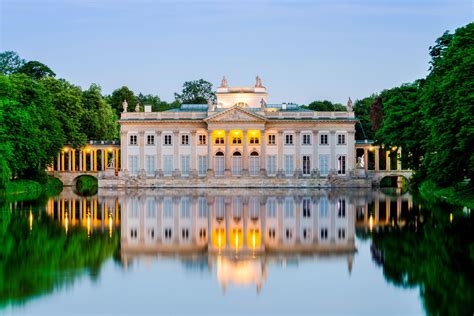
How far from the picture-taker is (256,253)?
2859 centimetres

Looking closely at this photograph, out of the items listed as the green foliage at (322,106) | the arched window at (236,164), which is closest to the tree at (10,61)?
the arched window at (236,164)

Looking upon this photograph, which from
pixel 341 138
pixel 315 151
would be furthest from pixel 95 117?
pixel 341 138

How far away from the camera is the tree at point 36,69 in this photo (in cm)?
9956

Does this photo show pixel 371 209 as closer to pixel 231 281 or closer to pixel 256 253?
pixel 256 253

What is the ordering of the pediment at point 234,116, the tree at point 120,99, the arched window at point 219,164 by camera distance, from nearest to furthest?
the pediment at point 234,116 → the arched window at point 219,164 → the tree at point 120,99

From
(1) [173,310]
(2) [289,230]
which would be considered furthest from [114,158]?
(1) [173,310]

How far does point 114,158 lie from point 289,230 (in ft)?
203

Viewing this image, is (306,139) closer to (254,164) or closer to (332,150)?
(332,150)

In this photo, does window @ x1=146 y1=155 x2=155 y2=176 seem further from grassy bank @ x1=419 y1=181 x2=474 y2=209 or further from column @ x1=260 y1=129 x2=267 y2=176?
grassy bank @ x1=419 y1=181 x2=474 y2=209

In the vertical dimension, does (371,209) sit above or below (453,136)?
below

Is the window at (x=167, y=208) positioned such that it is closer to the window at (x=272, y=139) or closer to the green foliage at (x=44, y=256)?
the green foliage at (x=44, y=256)

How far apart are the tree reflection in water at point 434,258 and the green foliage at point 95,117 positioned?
62508 millimetres

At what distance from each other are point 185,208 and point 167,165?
3821 cm

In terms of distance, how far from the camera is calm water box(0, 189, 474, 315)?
19609 mm
